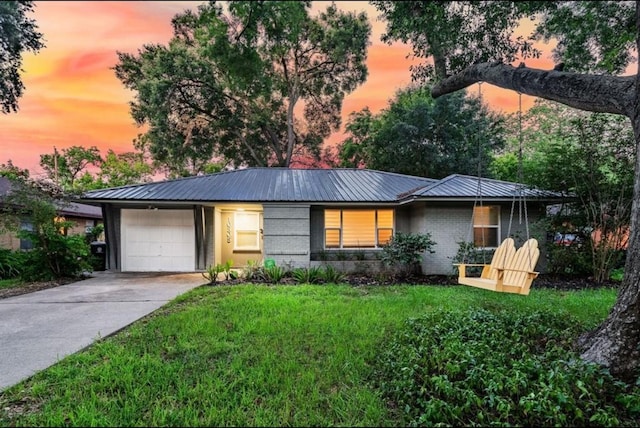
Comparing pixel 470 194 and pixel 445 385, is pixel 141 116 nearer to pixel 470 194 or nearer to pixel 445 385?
pixel 470 194

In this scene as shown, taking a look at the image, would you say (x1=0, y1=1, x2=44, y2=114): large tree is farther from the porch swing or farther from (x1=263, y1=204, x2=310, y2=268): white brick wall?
the porch swing

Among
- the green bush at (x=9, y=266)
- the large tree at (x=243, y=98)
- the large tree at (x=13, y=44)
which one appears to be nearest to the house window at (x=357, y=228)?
the large tree at (x=243, y=98)

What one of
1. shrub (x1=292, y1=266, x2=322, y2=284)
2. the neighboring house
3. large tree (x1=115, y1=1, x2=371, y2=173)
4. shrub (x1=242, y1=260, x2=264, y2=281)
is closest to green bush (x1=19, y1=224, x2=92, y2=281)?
the neighboring house

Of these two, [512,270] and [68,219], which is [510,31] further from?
[68,219]

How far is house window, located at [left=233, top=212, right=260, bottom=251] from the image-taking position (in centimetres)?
1384

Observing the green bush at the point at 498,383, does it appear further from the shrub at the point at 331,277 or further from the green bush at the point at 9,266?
the green bush at the point at 9,266

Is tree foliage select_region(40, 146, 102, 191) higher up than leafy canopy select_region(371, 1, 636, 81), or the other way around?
tree foliage select_region(40, 146, 102, 191)

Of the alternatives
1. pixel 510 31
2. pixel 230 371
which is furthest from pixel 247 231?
pixel 510 31

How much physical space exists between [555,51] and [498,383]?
722 centimetres

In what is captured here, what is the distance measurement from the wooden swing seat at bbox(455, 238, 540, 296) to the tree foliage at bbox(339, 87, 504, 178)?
532 inches

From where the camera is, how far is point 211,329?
479 cm

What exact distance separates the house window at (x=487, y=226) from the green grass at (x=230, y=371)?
4.75 meters

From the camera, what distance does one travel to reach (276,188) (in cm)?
1201

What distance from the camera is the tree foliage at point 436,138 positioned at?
740 inches
